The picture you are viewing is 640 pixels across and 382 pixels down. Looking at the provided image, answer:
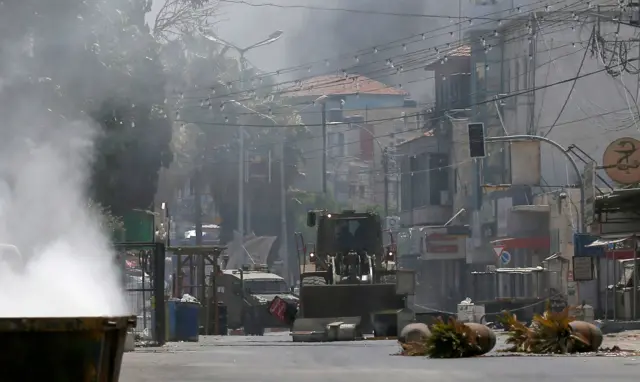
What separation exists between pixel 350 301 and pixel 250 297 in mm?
13141

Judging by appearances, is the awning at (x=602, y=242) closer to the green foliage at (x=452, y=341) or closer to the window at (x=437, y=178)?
the green foliage at (x=452, y=341)

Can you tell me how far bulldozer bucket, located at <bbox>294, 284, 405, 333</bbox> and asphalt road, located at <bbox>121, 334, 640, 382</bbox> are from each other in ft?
34.5

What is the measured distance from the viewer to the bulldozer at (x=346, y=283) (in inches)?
1404

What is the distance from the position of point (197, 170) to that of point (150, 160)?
5055cm

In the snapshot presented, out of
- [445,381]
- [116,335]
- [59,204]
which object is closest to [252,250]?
[59,204]

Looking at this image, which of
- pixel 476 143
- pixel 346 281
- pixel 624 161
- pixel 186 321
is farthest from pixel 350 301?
pixel 476 143

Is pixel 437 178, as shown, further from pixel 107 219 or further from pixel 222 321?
pixel 107 219

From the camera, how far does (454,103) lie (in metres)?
77.5

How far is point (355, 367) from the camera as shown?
20.1 meters

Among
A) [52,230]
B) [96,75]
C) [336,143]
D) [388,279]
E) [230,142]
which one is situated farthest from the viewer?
[336,143]

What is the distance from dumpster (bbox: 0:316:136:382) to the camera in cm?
921

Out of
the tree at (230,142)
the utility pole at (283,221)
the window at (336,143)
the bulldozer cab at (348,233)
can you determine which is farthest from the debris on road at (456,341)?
the window at (336,143)

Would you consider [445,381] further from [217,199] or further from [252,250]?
[217,199]

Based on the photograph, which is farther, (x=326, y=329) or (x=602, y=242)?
(x=602, y=242)
